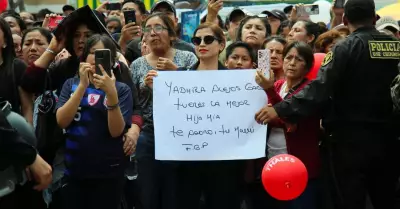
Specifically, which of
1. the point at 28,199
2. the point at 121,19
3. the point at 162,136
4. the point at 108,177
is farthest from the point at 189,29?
the point at 28,199

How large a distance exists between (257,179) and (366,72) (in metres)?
1.18

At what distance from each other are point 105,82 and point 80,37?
1.01 m

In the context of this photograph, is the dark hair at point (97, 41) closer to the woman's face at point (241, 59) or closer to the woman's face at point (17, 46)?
the woman's face at point (241, 59)

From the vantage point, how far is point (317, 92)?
5.29 m

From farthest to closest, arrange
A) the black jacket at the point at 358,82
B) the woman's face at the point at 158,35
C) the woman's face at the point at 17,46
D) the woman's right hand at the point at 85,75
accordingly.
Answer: the woman's face at the point at 17,46
the woman's face at the point at 158,35
the black jacket at the point at 358,82
the woman's right hand at the point at 85,75

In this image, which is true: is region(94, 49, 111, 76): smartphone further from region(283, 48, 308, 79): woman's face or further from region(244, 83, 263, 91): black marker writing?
region(283, 48, 308, 79): woman's face

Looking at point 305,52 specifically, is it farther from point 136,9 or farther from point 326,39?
point 136,9

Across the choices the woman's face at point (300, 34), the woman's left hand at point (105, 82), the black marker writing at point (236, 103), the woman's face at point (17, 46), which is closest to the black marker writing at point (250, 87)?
the black marker writing at point (236, 103)

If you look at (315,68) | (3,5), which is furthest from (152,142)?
(3,5)

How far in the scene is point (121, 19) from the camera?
30.3ft

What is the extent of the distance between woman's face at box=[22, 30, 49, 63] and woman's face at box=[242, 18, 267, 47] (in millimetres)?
1836

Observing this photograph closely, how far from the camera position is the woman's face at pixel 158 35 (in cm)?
604

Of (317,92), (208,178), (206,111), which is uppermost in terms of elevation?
(317,92)

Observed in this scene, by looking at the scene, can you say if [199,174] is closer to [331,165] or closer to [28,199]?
[331,165]
